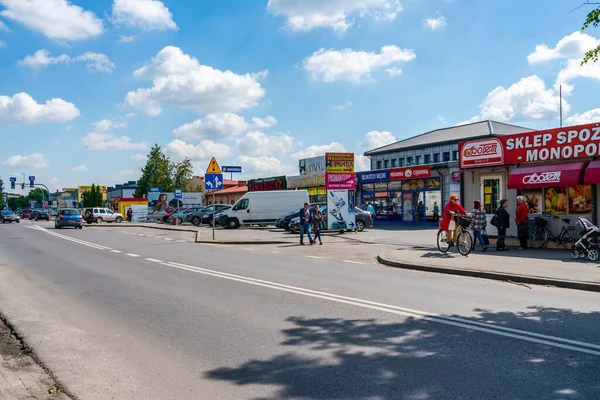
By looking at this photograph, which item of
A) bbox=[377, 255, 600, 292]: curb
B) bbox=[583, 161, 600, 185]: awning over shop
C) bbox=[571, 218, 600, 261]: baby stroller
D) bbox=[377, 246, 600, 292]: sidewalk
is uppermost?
bbox=[583, 161, 600, 185]: awning over shop

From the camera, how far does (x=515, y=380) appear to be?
4.58 metres

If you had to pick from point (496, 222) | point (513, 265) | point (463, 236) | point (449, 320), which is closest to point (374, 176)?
point (496, 222)

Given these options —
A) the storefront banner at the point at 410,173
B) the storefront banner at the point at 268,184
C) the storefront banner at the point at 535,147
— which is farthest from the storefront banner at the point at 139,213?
the storefront banner at the point at 535,147

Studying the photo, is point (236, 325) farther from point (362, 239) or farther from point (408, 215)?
point (408, 215)

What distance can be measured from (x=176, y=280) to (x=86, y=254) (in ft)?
26.1

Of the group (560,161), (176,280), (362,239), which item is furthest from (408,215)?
(176,280)

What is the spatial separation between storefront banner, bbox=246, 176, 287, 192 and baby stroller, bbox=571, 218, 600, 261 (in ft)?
126

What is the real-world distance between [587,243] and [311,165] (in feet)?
110

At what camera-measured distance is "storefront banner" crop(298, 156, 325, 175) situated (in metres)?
44.2

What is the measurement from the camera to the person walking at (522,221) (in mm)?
16250

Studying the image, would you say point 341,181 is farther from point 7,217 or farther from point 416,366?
point 7,217

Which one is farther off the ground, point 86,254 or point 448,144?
point 448,144

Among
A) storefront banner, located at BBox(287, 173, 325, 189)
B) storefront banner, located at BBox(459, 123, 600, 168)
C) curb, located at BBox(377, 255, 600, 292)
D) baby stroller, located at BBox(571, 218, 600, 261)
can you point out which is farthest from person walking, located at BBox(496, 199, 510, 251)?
storefront banner, located at BBox(287, 173, 325, 189)

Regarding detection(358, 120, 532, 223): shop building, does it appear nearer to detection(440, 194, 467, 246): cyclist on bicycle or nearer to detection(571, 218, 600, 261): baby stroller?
detection(440, 194, 467, 246): cyclist on bicycle
